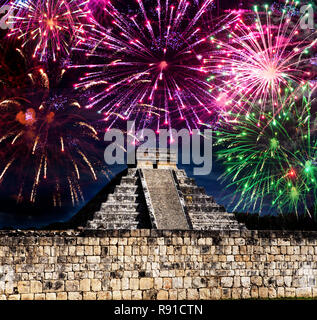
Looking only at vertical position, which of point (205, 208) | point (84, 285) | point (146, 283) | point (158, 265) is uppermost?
point (205, 208)

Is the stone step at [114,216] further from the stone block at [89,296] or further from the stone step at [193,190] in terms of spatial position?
the stone block at [89,296]

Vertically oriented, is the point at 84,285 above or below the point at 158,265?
below

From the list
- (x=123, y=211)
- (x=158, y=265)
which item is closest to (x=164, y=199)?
(x=123, y=211)

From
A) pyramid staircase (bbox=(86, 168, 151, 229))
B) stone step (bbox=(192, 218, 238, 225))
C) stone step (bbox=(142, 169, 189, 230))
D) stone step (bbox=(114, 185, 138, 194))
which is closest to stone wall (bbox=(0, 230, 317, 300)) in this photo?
pyramid staircase (bbox=(86, 168, 151, 229))

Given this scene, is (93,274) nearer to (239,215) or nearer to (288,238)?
(288,238)

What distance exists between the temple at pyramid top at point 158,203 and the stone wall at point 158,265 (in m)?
3.03

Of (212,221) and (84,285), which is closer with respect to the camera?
(84,285)

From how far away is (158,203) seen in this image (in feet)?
61.5

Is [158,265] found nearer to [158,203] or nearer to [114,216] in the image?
[114,216]

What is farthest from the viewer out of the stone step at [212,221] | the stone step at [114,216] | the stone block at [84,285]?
the stone step at [212,221]

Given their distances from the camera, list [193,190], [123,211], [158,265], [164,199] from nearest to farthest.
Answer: [158,265], [123,211], [164,199], [193,190]

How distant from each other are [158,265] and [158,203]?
5.10 meters

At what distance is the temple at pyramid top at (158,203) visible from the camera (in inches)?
690

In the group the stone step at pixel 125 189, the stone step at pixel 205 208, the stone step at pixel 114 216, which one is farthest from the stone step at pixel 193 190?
the stone step at pixel 114 216
